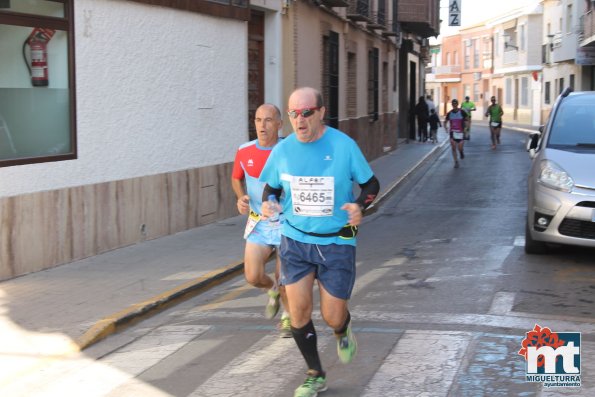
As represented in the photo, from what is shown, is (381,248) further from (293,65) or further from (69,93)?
(293,65)

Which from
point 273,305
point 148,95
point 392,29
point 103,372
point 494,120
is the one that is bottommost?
point 103,372

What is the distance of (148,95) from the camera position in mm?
10930

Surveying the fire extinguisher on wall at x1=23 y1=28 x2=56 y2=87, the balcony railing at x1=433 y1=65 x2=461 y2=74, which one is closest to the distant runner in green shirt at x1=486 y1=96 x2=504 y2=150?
the fire extinguisher on wall at x1=23 y1=28 x2=56 y2=87

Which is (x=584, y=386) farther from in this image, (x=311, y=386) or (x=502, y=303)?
(x=502, y=303)

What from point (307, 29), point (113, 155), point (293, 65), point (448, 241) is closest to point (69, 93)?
point (113, 155)

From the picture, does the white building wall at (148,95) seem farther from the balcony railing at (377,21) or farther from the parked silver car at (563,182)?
the balcony railing at (377,21)

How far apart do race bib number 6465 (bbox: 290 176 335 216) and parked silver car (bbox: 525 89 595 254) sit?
15.0 ft

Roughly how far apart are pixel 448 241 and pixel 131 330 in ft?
17.2

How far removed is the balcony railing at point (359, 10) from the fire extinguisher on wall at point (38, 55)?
12.1 m

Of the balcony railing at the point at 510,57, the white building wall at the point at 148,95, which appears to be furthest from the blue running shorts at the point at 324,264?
the balcony railing at the point at 510,57

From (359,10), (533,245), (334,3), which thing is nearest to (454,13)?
(359,10)

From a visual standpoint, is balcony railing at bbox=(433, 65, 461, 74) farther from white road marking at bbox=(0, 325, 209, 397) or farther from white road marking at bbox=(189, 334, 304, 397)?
white road marking at bbox=(189, 334, 304, 397)

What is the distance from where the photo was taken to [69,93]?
943cm

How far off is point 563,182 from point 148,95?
5217 mm
